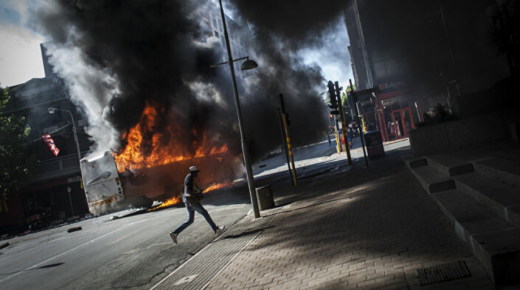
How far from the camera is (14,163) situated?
25812 millimetres

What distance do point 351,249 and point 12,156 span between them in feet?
85.7

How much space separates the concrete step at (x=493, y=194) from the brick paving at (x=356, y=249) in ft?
1.73

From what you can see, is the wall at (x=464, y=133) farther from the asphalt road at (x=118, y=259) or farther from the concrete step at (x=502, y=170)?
the asphalt road at (x=118, y=259)

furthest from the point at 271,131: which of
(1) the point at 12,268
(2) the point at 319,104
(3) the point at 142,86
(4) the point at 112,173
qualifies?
(1) the point at 12,268

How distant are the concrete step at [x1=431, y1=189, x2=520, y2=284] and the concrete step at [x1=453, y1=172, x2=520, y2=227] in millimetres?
70

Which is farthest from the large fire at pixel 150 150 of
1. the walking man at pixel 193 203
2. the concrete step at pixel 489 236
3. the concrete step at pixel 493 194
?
the concrete step at pixel 489 236

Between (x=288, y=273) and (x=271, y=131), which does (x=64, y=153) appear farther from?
(x=288, y=273)

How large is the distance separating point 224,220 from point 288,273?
5.92m

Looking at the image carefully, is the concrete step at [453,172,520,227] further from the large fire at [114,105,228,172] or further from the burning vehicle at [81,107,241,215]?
the large fire at [114,105,228,172]

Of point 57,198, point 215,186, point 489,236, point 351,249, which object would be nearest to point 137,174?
point 215,186

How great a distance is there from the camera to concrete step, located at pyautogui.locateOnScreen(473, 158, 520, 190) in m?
5.03

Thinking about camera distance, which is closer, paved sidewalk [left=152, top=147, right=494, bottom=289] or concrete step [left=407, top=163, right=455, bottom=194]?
paved sidewalk [left=152, top=147, right=494, bottom=289]

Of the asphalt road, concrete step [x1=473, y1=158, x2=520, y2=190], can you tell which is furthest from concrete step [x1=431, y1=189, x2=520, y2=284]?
the asphalt road

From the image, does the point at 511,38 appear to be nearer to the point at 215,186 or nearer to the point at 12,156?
the point at 215,186
